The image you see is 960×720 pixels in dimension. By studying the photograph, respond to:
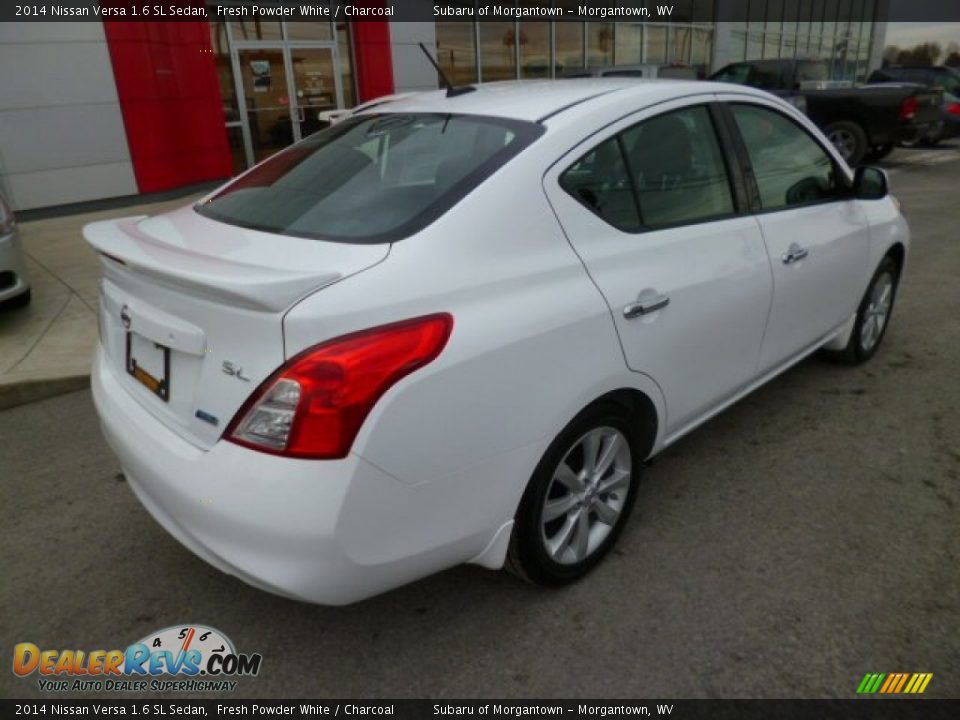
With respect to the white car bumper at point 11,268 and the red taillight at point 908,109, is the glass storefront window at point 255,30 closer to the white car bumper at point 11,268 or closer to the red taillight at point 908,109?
the white car bumper at point 11,268

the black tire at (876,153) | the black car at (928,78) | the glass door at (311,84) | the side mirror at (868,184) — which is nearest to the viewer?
the side mirror at (868,184)

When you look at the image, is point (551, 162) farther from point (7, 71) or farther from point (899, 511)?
point (7, 71)

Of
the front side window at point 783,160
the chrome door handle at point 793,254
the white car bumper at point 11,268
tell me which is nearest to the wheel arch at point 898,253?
the front side window at point 783,160

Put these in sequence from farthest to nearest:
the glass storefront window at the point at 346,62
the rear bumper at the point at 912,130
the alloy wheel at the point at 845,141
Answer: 1. the alloy wheel at the point at 845,141
2. the rear bumper at the point at 912,130
3. the glass storefront window at the point at 346,62

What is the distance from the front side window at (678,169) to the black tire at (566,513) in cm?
72

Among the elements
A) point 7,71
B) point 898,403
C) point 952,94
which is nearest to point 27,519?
point 898,403

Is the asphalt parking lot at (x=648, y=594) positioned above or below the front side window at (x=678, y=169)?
below

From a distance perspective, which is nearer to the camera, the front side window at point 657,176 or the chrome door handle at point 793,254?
the front side window at point 657,176

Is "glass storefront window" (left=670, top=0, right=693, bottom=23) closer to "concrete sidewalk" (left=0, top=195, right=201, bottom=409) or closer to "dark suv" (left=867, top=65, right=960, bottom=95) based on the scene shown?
"dark suv" (left=867, top=65, right=960, bottom=95)

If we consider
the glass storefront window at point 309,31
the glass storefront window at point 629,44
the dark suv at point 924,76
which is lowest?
the dark suv at point 924,76

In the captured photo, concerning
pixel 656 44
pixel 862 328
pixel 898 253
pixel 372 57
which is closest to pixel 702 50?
pixel 656 44

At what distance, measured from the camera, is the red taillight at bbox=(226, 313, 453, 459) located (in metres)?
1.67

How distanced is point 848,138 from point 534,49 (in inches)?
269

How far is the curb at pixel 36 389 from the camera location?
3.95 meters
